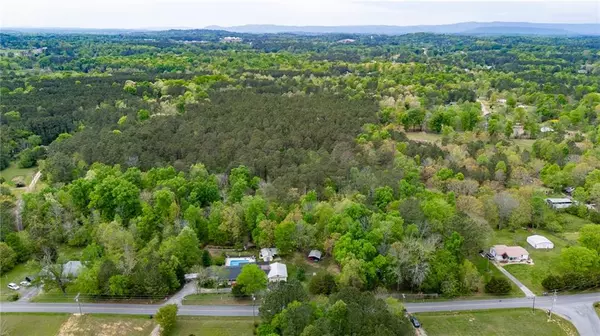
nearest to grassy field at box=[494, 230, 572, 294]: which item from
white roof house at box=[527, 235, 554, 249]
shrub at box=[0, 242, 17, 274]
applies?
white roof house at box=[527, 235, 554, 249]

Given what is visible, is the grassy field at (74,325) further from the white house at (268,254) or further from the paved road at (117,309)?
the white house at (268,254)

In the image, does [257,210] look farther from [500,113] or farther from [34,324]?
[500,113]

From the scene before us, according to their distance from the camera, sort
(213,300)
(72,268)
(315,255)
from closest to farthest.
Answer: (213,300) < (72,268) < (315,255)

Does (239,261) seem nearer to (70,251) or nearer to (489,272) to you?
(70,251)

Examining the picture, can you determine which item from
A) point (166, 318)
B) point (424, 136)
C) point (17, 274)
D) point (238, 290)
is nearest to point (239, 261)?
point (238, 290)

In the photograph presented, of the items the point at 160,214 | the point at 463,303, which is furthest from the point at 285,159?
the point at 463,303

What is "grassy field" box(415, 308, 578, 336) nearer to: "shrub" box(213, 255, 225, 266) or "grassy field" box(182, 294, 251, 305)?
"grassy field" box(182, 294, 251, 305)

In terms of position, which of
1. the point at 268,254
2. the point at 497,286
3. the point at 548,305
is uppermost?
the point at 268,254
